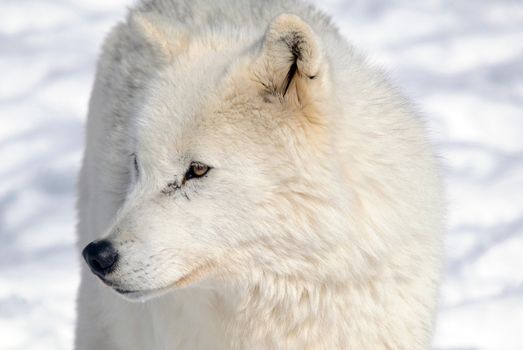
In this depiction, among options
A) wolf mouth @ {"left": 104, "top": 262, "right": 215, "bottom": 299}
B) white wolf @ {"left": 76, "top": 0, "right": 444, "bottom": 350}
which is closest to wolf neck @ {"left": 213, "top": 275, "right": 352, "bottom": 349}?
white wolf @ {"left": 76, "top": 0, "right": 444, "bottom": 350}

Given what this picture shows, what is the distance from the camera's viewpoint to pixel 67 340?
229 inches

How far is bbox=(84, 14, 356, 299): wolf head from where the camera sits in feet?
11.5

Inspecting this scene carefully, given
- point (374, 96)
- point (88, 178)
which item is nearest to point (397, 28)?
point (88, 178)

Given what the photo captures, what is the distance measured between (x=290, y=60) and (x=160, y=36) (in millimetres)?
754

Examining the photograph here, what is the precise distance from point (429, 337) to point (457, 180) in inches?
118

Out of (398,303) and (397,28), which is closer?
(398,303)

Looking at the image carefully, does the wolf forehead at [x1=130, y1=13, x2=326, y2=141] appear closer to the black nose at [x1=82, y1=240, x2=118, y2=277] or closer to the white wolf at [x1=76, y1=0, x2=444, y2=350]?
the white wolf at [x1=76, y1=0, x2=444, y2=350]

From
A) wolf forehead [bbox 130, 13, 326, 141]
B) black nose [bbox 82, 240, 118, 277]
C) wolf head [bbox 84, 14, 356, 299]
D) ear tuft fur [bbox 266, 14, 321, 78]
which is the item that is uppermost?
ear tuft fur [bbox 266, 14, 321, 78]

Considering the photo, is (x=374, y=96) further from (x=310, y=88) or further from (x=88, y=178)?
(x=88, y=178)

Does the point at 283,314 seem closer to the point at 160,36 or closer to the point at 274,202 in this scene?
the point at 274,202

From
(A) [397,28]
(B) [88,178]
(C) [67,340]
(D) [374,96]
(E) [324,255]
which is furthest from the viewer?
(A) [397,28]

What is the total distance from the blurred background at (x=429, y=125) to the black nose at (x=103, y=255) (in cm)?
215

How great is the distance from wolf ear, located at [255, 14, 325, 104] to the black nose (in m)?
0.77

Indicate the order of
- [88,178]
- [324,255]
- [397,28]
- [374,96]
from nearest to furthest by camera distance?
[324,255] → [374,96] → [88,178] → [397,28]
